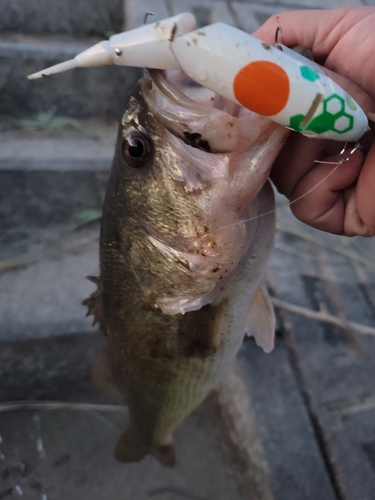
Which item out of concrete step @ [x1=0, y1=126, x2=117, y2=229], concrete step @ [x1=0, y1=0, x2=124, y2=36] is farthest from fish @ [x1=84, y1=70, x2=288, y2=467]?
concrete step @ [x1=0, y1=0, x2=124, y2=36]

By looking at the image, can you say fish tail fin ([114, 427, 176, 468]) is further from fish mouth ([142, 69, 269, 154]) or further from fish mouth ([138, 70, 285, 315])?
fish mouth ([142, 69, 269, 154])

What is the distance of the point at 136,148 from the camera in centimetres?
72

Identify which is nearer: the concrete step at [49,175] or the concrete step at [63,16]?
the concrete step at [49,175]

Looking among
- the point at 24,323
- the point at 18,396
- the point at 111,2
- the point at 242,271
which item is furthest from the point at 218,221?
the point at 111,2

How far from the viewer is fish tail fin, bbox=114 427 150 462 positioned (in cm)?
143

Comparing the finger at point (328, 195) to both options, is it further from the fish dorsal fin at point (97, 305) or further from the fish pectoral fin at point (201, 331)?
the fish dorsal fin at point (97, 305)

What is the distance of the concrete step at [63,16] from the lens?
2464 millimetres

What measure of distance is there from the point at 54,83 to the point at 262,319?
76.8 inches

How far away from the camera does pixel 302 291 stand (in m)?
1.91

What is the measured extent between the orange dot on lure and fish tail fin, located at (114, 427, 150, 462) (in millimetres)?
1264

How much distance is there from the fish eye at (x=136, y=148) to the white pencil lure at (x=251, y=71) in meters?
0.18

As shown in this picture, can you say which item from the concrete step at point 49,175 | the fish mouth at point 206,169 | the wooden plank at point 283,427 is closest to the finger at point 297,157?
the fish mouth at point 206,169

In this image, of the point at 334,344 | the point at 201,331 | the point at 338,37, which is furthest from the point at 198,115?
the point at 334,344

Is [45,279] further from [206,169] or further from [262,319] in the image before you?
[206,169]
